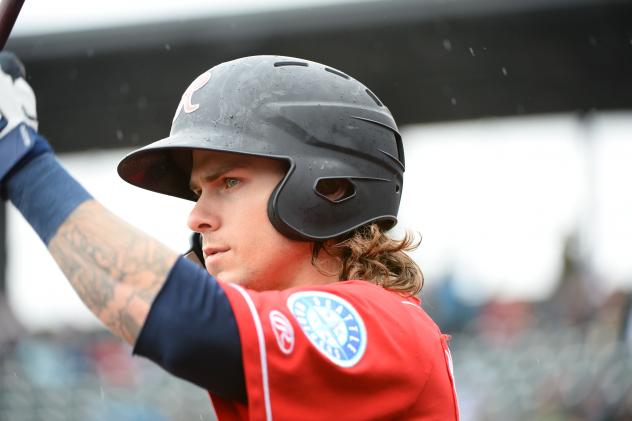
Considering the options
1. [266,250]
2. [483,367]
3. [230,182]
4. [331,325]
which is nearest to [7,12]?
[230,182]

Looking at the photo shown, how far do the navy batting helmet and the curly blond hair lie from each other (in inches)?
1.9

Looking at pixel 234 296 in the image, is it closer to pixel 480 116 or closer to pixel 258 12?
pixel 258 12

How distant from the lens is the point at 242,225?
105 inches

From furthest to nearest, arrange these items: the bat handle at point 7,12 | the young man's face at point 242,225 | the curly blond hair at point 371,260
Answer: the curly blond hair at point 371,260, the young man's face at point 242,225, the bat handle at point 7,12

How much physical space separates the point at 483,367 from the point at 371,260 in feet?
22.4

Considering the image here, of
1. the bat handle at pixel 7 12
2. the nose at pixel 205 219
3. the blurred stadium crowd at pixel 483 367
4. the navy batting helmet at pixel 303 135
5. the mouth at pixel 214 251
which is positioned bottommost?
the blurred stadium crowd at pixel 483 367

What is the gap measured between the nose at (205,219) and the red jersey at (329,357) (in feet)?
1.36

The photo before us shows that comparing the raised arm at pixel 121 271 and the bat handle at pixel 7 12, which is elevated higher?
the bat handle at pixel 7 12

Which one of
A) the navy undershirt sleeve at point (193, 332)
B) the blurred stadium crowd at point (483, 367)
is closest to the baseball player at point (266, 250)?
the navy undershirt sleeve at point (193, 332)

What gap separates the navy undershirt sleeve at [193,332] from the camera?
2.05 m

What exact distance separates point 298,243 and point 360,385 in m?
0.58

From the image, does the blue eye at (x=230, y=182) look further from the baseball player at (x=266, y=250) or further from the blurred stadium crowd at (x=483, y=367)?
the blurred stadium crowd at (x=483, y=367)

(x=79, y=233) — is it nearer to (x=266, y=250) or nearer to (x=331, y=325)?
(x=331, y=325)

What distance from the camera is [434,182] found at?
13547 mm
